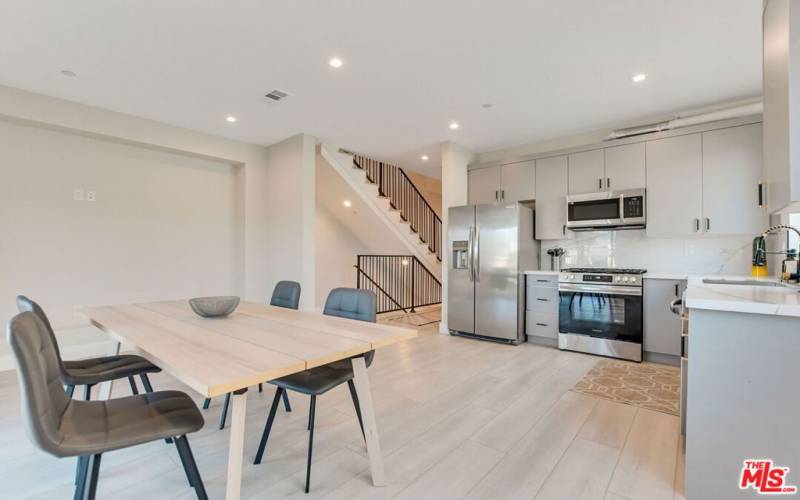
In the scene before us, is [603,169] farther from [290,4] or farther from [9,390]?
[9,390]

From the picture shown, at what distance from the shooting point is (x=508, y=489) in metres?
1.68

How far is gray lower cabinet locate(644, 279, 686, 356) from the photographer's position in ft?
11.5

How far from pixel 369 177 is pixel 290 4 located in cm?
379

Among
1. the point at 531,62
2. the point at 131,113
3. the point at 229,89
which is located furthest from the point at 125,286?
the point at 531,62

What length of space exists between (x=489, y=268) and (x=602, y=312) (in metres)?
1.30

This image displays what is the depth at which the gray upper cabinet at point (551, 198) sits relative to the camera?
4.39 m

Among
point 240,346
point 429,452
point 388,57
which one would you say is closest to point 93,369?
point 240,346

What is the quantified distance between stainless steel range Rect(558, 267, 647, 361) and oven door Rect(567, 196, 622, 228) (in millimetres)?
554

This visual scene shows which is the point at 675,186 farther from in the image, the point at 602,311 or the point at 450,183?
the point at 450,183

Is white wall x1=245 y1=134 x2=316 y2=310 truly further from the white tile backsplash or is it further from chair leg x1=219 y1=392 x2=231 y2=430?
the white tile backsplash

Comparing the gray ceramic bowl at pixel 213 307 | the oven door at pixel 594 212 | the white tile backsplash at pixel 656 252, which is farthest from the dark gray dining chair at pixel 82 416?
the white tile backsplash at pixel 656 252

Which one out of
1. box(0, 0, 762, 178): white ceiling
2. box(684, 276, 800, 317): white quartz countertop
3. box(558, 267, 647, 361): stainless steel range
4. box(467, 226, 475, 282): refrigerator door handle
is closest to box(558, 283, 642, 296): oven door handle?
box(558, 267, 647, 361): stainless steel range

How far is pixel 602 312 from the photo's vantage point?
153 inches

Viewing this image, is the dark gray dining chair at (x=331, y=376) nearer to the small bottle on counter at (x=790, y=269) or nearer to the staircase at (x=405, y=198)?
the small bottle on counter at (x=790, y=269)
